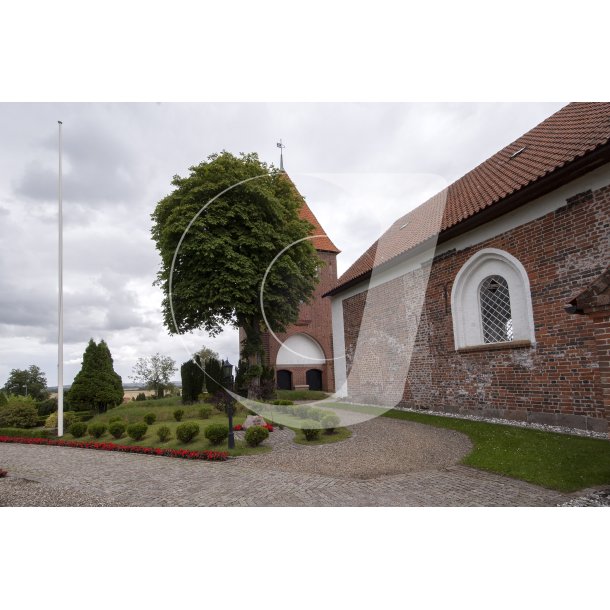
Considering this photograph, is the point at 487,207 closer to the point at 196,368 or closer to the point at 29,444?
the point at 196,368

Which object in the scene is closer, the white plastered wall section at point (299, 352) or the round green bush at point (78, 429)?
the round green bush at point (78, 429)

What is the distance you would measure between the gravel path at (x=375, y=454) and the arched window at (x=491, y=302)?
115 inches

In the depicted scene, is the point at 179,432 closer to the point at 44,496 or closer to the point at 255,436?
the point at 255,436

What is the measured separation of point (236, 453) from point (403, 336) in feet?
24.0

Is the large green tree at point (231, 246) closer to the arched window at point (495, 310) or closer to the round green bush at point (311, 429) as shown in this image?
the round green bush at point (311, 429)

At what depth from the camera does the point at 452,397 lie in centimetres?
1141

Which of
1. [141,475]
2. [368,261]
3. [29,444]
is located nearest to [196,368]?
[29,444]

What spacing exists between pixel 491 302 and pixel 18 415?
1615 centimetres

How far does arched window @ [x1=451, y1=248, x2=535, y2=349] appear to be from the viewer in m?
9.45

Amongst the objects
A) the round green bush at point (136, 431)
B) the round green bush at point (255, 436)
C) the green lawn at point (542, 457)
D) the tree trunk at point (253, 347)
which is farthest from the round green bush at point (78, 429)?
the green lawn at point (542, 457)

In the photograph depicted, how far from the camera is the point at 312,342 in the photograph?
23.0 metres

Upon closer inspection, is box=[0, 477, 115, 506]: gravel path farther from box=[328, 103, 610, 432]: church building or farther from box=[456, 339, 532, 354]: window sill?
box=[456, 339, 532, 354]: window sill

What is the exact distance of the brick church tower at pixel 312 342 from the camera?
2064cm

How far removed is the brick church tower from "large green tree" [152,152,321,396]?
3.31 m
